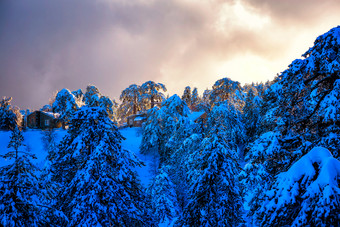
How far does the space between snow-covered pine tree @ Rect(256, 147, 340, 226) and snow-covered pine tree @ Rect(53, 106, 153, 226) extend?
5126 millimetres

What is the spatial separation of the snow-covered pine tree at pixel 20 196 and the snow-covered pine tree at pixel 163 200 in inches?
516

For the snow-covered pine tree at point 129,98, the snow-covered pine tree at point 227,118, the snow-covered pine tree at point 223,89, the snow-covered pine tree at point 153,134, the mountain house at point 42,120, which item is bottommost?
the snow-covered pine tree at point 227,118

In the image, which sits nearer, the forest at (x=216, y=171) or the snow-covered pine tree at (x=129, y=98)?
the forest at (x=216, y=171)

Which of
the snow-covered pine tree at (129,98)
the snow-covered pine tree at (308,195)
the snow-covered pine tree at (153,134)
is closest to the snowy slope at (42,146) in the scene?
the snow-covered pine tree at (153,134)

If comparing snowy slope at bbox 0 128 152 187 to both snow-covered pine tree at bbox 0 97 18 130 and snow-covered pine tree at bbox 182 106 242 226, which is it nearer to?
snow-covered pine tree at bbox 0 97 18 130

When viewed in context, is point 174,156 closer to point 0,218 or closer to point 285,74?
point 285,74

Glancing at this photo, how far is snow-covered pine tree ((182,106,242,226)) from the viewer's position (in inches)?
392

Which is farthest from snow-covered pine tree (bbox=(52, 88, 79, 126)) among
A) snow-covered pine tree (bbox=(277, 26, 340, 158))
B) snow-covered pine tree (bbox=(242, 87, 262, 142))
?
snow-covered pine tree (bbox=(277, 26, 340, 158))

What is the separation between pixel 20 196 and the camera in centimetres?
527

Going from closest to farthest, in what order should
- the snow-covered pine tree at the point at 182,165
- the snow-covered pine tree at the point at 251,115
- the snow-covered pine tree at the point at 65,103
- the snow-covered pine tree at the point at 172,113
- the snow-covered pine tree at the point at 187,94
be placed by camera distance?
1. the snow-covered pine tree at the point at 182,165
2. the snow-covered pine tree at the point at 172,113
3. the snow-covered pine tree at the point at 251,115
4. the snow-covered pine tree at the point at 65,103
5. the snow-covered pine tree at the point at 187,94

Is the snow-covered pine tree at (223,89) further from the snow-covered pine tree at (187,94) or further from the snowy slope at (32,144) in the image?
the snow-covered pine tree at (187,94)

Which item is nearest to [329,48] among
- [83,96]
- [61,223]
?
[61,223]

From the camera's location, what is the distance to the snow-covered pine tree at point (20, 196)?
5020 mm

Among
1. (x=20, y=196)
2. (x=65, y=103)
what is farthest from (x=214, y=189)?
(x=65, y=103)
